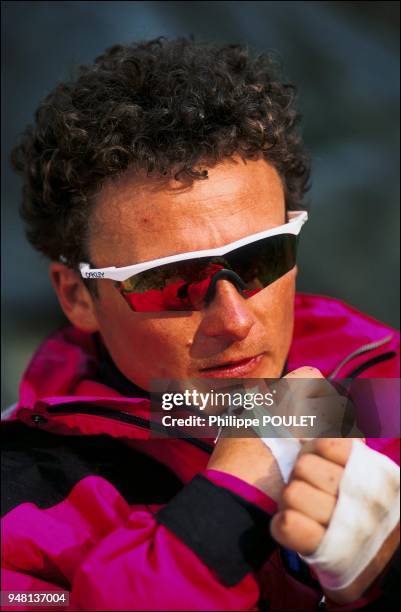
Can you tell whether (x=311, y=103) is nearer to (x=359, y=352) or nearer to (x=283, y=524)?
(x=359, y=352)

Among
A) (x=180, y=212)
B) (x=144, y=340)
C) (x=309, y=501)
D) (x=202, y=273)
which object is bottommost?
(x=309, y=501)

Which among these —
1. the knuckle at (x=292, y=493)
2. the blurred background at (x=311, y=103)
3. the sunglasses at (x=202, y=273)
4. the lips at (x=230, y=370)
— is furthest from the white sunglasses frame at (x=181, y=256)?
the blurred background at (x=311, y=103)

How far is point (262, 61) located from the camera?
205 centimetres

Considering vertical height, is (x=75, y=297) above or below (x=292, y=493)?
above

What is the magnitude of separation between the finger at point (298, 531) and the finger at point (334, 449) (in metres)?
0.11

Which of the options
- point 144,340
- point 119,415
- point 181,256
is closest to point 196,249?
point 181,256

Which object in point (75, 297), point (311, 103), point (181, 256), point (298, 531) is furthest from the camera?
point (311, 103)

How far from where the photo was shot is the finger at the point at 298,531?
3.73 feet

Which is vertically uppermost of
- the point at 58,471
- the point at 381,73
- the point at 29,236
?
the point at 381,73

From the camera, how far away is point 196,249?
1.56m

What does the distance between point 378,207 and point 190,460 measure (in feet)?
4.33

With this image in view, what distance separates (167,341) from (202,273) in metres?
0.19

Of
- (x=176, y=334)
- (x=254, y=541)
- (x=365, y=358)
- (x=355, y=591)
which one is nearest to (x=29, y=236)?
(x=176, y=334)

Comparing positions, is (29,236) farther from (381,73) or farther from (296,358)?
(381,73)
